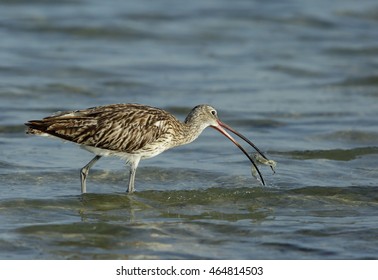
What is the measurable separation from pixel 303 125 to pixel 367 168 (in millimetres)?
2966

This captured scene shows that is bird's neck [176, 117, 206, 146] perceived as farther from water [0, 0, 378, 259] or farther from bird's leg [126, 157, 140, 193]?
bird's leg [126, 157, 140, 193]

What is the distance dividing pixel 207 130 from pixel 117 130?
179 inches

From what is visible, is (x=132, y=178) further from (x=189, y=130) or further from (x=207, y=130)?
(x=207, y=130)

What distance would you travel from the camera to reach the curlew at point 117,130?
11.9m

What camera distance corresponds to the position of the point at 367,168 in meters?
13.8

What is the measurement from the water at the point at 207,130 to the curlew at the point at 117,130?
560 millimetres

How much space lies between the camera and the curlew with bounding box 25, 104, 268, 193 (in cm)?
1188

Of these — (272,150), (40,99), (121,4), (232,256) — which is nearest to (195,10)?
(121,4)

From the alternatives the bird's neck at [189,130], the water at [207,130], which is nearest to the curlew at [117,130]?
the bird's neck at [189,130]

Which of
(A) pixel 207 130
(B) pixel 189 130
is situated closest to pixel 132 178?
(B) pixel 189 130

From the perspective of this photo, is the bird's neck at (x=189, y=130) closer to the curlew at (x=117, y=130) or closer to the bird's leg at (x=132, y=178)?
the curlew at (x=117, y=130)

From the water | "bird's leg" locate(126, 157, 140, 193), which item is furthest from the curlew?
the water

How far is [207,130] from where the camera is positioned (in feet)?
54.1
